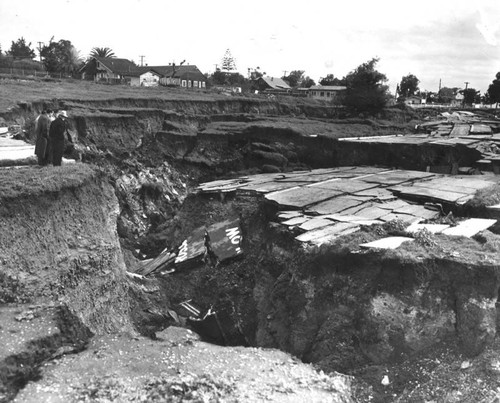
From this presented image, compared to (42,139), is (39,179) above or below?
below

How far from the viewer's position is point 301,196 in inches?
413

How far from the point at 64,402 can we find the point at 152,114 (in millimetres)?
16260

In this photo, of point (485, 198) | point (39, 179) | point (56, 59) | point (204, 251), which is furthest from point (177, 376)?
point (56, 59)

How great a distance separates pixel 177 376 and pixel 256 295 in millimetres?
3485

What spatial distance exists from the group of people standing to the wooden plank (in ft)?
14.2

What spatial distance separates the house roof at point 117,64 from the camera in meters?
54.8

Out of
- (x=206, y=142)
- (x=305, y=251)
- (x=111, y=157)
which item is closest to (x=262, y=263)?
(x=305, y=251)

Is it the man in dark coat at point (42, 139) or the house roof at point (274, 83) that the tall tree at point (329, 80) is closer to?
the house roof at point (274, 83)

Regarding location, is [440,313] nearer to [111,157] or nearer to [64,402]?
[64,402]

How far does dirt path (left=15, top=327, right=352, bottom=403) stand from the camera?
4938 mm

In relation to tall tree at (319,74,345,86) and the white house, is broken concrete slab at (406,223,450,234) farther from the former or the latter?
tall tree at (319,74,345,86)

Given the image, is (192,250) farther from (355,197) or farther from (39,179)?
(39,179)

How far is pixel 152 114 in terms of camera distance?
19.8 metres

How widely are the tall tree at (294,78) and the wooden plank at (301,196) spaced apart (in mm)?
72986
